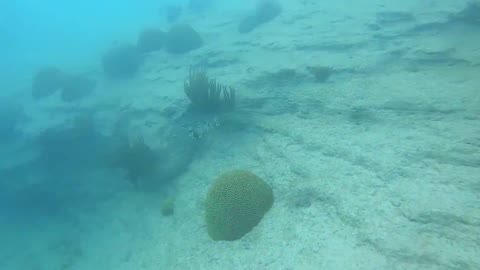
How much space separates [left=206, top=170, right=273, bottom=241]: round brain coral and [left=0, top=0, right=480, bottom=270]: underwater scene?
0.02 metres

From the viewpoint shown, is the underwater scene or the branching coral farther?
the branching coral

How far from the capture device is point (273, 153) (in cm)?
688

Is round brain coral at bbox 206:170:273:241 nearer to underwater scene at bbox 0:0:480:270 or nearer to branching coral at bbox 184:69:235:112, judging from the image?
underwater scene at bbox 0:0:480:270

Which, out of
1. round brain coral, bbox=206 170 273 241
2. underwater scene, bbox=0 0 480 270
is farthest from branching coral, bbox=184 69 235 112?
round brain coral, bbox=206 170 273 241

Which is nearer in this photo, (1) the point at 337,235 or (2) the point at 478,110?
(1) the point at 337,235

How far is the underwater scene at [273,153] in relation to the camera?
459 cm

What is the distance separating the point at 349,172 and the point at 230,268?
259 cm

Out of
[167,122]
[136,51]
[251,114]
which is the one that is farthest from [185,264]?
[136,51]

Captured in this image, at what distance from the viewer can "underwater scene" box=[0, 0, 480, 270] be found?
459 centimetres

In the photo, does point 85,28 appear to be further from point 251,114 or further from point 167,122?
point 251,114

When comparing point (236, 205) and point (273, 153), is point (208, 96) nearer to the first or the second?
point (273, 153)

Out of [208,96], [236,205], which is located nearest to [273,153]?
[236,205]

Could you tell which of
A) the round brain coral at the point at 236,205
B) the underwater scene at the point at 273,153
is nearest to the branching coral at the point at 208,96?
the underwater scene at the point at 273,153

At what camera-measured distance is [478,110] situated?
18.8ft
